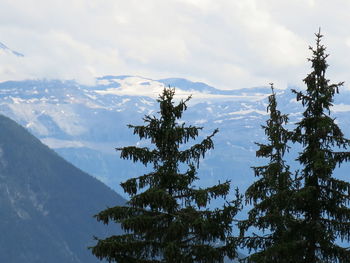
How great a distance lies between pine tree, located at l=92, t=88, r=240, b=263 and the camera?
26328 millimetres

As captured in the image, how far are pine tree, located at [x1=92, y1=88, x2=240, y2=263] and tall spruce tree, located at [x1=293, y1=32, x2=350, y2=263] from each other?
314 centimetres

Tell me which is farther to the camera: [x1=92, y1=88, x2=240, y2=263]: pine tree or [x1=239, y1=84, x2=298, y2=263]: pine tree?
[x1=239, y1=84, x2=298, y2=263]: pine tree

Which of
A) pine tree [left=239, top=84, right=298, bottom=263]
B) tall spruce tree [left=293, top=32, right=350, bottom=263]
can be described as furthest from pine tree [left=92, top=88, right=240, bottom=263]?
tall spruce tree [left=293, top=32, right=350, bottom=263]

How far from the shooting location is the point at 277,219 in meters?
28.3

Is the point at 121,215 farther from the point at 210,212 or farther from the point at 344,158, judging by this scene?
the point at 344,158

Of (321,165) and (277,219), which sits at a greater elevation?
(321,165)

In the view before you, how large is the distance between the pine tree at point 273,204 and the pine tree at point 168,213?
5.14 feet

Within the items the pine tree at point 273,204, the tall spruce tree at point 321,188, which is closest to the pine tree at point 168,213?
the pine tree at point 273,204

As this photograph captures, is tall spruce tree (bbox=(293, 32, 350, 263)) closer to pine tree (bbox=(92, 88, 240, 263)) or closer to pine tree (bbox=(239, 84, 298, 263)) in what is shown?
pine tree (bbox=(239, 84, 298, 263))

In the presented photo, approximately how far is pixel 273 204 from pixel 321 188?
6.78 feet

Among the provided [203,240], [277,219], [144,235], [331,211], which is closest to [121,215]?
[144,235]

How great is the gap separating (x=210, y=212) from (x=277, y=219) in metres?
3.25

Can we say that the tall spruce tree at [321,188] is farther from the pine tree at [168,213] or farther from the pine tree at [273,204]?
the pine tree at [168,213]

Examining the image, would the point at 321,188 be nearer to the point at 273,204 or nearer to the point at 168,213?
the point at 273,204
